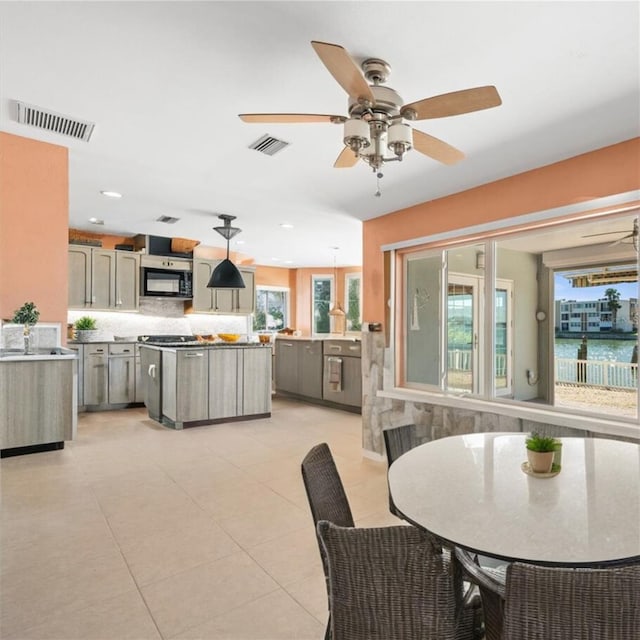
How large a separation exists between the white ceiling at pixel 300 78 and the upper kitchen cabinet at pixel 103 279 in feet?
9.33

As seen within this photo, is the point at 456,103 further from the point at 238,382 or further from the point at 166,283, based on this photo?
the point at 166,283

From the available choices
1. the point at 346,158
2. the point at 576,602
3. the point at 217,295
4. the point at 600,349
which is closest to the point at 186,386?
the point at 217,295

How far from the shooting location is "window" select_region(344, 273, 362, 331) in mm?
9453

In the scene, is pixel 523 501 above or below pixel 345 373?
above

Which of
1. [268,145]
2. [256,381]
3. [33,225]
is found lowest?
Answer: [256,381]

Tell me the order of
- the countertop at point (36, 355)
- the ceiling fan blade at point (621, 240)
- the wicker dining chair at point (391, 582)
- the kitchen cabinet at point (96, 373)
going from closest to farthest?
the wicker dining chair at point (391, 582) → the ceiling fan blade at point (621, 240) → the countertop at point (36, 355) → the kitchen cabinet at point (96, 373)

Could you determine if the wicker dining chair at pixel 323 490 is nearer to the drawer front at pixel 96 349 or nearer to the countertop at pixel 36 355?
the countertop at pixel 36 355

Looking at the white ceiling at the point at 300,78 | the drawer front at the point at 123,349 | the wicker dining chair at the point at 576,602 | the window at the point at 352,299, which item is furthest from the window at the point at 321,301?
the wicker dining chair at the point at 576,602

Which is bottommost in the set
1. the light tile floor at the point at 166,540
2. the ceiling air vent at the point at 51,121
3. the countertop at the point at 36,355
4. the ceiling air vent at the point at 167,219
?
the light tile floor at the point at 166,540

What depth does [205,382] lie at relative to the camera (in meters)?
5.25

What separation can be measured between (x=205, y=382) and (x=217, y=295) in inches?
109

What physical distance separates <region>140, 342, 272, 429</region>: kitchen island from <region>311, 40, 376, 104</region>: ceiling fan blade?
3.89 meters

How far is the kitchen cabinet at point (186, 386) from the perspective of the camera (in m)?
5.07

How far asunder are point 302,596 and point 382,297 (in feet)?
9.40
